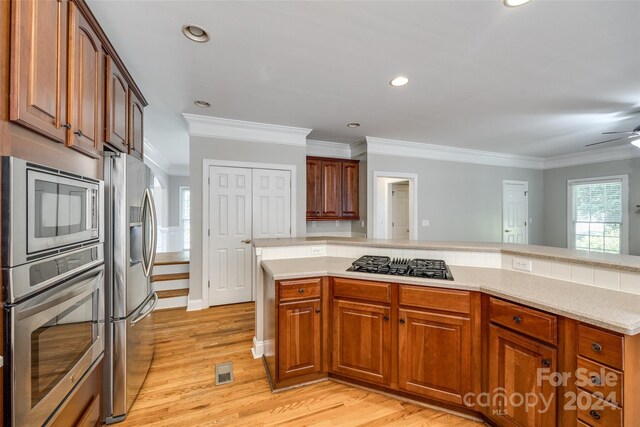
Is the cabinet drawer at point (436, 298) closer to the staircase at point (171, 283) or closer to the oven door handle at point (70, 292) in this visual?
the oven door handle at point (70, 292)

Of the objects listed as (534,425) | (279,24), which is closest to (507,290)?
(534,425)

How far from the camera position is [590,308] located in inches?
48.0

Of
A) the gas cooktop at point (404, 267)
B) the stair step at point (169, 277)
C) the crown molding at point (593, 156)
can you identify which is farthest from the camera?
the crown molding at point (593, 156)

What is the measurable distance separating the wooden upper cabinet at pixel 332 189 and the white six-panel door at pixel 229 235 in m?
1.07

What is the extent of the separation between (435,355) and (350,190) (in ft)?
10.7

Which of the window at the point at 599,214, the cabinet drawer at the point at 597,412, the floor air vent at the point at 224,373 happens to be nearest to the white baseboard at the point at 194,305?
the floor air vent at the point at 224,373

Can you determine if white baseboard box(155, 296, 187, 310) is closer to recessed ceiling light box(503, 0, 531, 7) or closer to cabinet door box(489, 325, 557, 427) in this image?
cabinet door box(489, 325, 557, 427)

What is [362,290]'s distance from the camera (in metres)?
1.88

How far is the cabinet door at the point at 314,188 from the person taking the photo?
436 cm

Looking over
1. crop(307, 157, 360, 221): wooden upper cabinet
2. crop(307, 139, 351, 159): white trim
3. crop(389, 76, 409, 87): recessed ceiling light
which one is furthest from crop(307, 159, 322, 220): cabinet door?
crop(389, 76, 409, 87): recessed ceiling light

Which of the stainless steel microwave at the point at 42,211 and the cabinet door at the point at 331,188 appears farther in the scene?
the cabinet door at the point at 331,188

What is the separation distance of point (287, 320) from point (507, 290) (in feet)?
4.61

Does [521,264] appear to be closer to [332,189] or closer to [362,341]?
[362,341]

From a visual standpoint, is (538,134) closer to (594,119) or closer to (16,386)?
(594,119)
